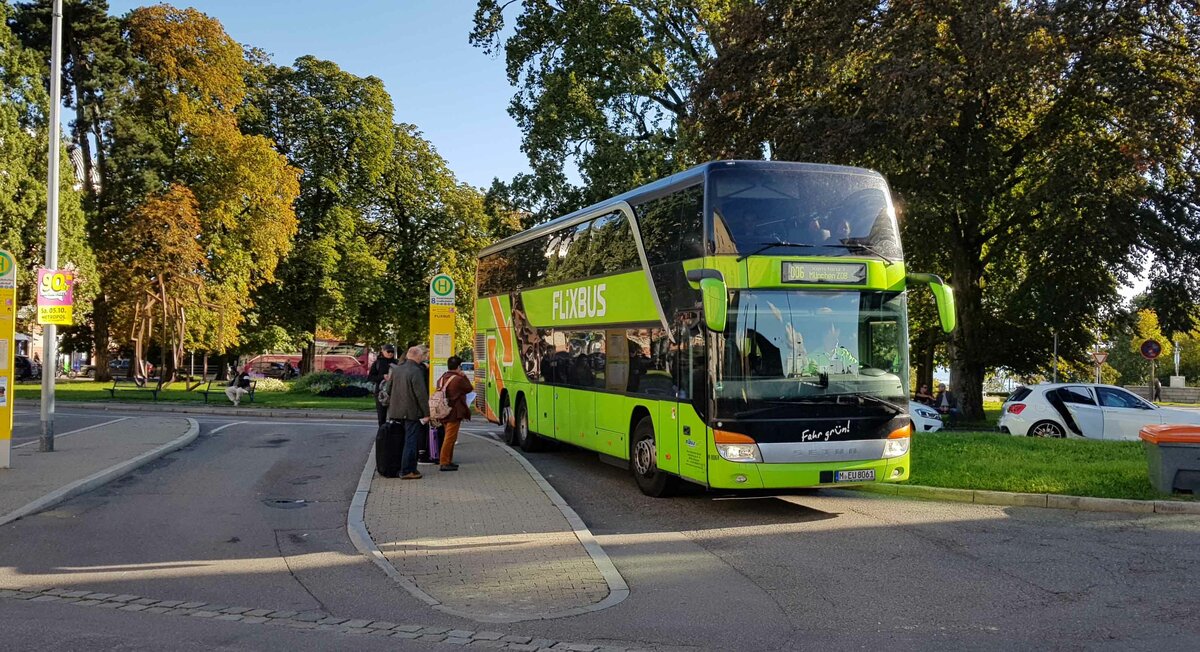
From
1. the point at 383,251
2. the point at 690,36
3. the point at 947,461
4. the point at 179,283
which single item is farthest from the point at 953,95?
the point at 383,251

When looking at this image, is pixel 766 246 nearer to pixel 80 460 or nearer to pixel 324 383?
pixel 80 460

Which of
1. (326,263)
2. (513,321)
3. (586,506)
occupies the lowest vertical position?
(586,506)

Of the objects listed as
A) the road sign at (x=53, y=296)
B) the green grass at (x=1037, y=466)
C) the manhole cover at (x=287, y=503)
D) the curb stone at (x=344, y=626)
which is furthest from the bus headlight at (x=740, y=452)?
the road sign at (x=53, y=296)

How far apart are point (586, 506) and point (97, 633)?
603 cm

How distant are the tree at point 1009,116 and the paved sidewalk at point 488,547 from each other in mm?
12666

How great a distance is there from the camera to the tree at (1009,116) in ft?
61.9

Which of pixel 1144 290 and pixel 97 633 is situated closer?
pixel 97 633

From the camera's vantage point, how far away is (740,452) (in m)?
9.52

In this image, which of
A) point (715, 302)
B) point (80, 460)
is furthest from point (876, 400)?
point (80, 460)

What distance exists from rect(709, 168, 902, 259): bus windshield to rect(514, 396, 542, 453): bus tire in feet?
23.5

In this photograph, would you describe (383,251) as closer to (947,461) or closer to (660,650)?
(947,461)

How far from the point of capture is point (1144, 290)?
2306 centimetres

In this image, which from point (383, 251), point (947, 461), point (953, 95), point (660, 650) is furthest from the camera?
point (383, 251)

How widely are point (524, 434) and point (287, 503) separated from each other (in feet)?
20.4
